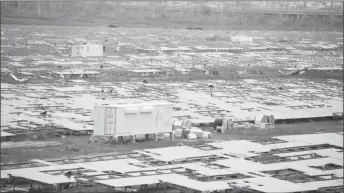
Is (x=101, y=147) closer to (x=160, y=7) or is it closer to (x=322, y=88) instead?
(x=322, y=88)

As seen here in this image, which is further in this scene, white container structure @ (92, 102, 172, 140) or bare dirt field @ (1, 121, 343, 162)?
white container structure @ (92, 102, 172, 140)

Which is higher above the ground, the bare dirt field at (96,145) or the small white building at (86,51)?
the small white building at (86,51)

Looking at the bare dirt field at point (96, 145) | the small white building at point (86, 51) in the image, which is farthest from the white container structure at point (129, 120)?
the small white building at point (86, 51)

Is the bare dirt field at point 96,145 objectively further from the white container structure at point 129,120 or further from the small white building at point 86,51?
the small white building at point 86,51

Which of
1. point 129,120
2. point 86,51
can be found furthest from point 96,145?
point 86,51

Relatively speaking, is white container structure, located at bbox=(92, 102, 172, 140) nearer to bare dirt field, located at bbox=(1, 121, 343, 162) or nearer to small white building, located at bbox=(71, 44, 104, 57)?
bare dirt field, located at bbox=(1, 121, 343, 162)

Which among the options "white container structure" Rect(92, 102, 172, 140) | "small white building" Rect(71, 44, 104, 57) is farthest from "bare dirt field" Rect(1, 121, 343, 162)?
"small white building" Rect(71, 44, 104, 57)

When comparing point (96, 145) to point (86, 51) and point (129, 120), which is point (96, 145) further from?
point (86, 51)

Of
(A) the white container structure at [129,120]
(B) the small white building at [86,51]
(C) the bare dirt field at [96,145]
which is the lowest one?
(C) the bare dirt field at [96,145]
